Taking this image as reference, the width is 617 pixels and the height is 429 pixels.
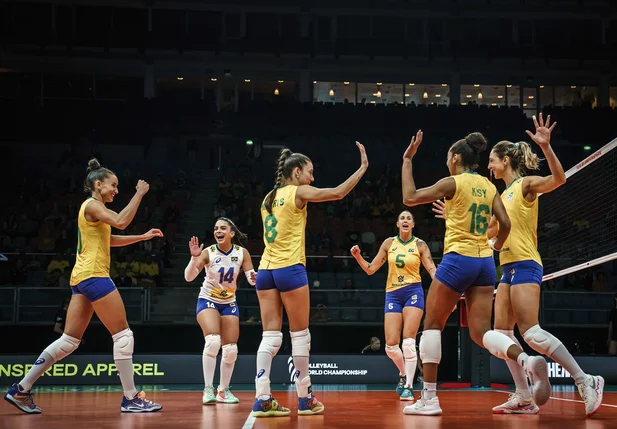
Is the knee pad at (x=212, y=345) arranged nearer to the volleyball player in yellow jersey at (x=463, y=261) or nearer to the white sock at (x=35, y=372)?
the white sock at (x=35, y=372)

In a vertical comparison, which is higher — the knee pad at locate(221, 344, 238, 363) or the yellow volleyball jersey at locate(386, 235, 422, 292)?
the yellow volleyball jersey at locate(386, 235, 422, 292)

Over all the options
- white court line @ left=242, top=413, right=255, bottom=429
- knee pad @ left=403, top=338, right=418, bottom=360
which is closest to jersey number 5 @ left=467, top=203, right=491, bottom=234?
white court line @ left=242, top=413, right=255, bottom=429

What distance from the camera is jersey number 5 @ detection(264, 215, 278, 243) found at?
23.8ft

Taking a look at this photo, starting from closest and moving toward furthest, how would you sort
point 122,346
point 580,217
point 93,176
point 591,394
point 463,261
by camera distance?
point 463,261 < point 591,394 < point 122,346 < point 93,176 < point 580,217

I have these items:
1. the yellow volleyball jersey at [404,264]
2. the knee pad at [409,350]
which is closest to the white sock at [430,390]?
the knee pad at [409,350]

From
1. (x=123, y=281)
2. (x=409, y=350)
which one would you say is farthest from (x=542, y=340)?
(x=123, y=281)

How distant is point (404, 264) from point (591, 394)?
3.62 m

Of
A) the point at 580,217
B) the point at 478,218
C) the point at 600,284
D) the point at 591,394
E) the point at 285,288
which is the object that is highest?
the point at 580,217

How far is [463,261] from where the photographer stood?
6.61m

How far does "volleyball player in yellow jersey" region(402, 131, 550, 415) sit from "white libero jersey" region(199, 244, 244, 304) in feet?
10.4

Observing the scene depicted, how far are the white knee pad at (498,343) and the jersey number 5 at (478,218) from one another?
93cm

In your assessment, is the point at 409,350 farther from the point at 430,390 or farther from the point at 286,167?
the point at 286,167

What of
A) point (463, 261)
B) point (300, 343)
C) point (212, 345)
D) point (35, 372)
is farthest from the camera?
point (212, 345)

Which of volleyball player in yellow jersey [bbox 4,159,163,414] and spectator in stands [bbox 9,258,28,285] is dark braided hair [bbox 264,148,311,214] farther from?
spectator in stands [bbox 9,258,28,285]
